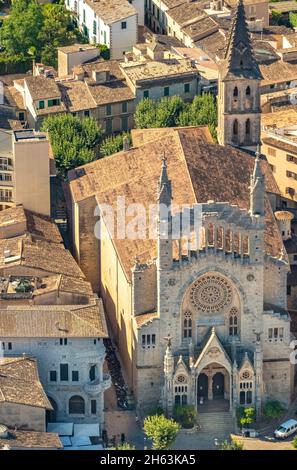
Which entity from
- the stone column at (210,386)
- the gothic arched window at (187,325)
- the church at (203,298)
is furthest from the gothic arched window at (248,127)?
the stone column at (210,386)

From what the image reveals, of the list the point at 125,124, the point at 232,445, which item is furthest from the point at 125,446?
the point at 125,124

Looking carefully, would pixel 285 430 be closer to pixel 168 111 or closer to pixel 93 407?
pixel 93 407

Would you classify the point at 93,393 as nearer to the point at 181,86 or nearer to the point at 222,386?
the point at 222,386

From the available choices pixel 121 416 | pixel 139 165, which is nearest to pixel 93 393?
pixel 121 416

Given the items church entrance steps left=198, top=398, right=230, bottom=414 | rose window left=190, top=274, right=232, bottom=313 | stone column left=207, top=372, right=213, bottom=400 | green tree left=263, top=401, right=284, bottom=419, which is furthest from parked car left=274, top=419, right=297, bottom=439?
rose window left=190, top=274, right=232, bottom=313

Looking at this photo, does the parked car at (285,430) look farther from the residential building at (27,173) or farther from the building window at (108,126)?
the building window at (108,126)

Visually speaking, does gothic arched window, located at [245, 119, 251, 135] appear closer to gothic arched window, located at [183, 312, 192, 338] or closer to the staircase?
gothic arched window, located at [183, 312, 192, 338]
